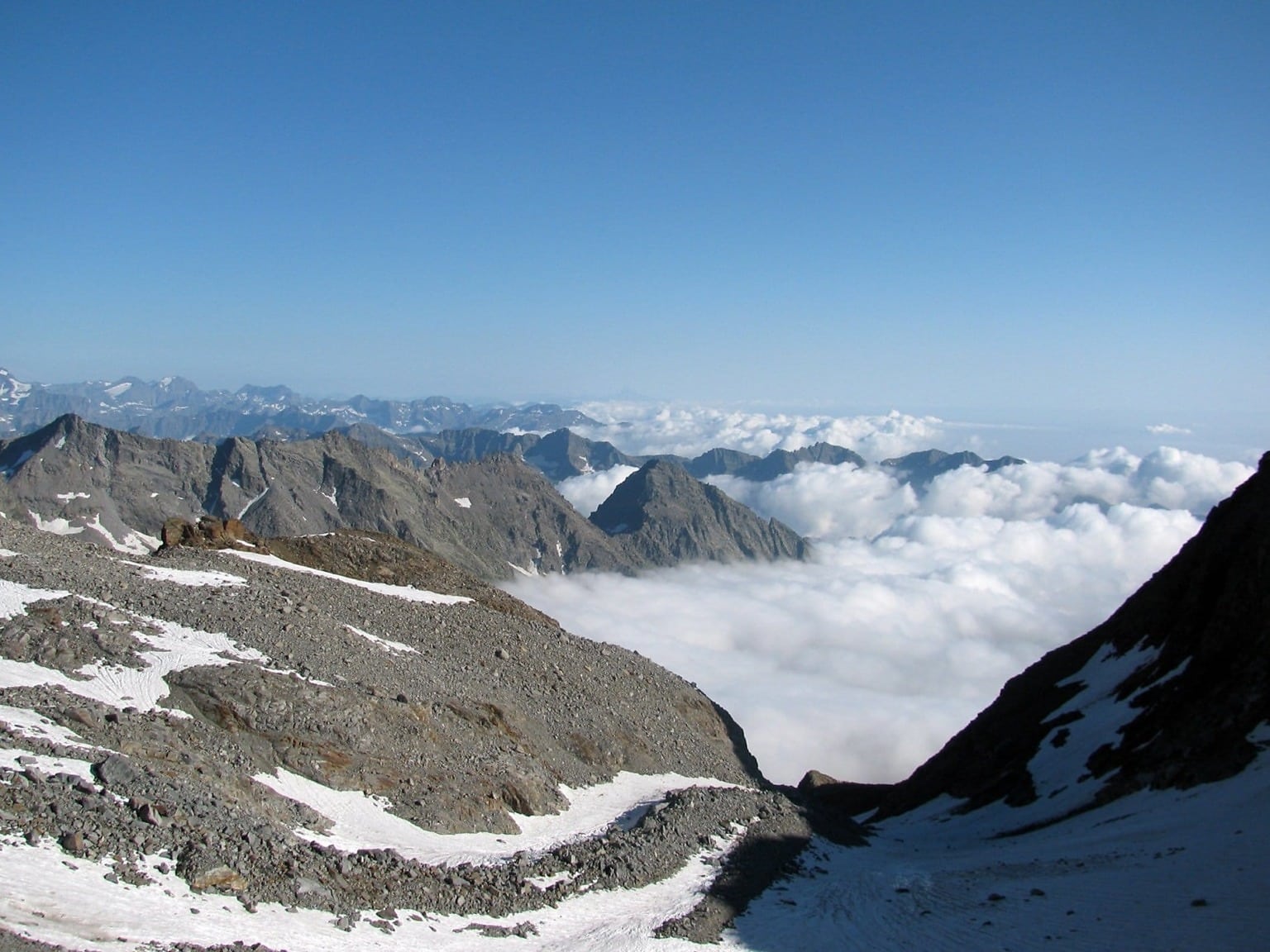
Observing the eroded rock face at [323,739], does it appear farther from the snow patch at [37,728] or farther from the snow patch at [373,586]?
the snow patch at [373,586]

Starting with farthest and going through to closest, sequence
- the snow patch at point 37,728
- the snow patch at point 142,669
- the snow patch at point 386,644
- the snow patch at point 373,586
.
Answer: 1. the snow patch at point 373,586
2. the snow patch at point 386,644
3. the snow patch at point 142,669
4. the snow patch at point 37,728

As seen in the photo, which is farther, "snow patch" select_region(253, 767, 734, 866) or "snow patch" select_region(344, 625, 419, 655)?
"snow patch" select_region(344, 625, 419, 655)

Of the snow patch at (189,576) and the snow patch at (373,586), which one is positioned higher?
the snow patch at (189,576)

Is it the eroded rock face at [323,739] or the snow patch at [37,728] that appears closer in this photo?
the eroded rock face at [323,739]

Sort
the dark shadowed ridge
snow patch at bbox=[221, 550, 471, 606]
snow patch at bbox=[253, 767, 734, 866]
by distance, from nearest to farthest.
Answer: snow patch at bbox=[253, 767, 734, 866]
the dark shadowed ridge
snow patch at bbox=[221, 550, 471, 606]

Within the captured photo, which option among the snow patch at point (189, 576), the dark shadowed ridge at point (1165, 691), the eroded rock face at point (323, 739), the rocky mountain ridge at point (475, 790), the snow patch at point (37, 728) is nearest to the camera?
the rocky mountain ridge at point (475, 790)

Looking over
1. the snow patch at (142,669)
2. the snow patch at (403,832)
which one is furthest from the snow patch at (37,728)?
the snow patch at (403,832)

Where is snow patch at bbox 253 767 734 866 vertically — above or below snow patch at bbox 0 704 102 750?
below

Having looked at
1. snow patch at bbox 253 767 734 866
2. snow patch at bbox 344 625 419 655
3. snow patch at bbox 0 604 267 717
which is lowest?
snow patch at bbox 253 767 734 866

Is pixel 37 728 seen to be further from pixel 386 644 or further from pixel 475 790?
pixel 386 644

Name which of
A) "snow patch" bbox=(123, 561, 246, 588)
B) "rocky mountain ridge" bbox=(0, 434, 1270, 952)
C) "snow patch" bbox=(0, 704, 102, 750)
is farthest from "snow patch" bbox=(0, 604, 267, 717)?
"snow patch" bbox=(123, 561, 246, 588)

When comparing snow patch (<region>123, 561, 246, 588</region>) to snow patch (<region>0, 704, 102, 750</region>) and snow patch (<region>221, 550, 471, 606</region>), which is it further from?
snow patch (<region>0, 704, 102, 750</region>)

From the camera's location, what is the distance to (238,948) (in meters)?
15.2

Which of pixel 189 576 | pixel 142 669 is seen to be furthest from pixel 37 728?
pixel 189 576
